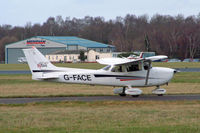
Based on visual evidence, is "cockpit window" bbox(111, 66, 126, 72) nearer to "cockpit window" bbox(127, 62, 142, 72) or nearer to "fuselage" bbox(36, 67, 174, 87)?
"fuselage" bbox(36, 67, 174, 87)

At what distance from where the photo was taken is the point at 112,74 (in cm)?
1994

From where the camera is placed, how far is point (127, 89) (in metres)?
19.8

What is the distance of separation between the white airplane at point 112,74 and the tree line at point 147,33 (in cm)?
6975

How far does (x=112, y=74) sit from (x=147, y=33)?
265ft

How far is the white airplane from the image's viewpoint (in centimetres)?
1964


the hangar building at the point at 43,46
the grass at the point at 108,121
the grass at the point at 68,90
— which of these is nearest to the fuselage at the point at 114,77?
the grass at the point at 68,90

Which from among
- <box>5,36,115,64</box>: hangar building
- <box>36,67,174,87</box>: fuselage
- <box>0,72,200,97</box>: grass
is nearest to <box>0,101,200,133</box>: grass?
<box>36,67,174,87</box>: fuselage

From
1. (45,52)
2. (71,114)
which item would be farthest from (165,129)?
(45,52)

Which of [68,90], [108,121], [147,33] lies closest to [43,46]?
[147,33]

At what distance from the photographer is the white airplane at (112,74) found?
773 inches

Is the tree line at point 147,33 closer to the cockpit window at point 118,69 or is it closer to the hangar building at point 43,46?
the hangar building at point 43,46

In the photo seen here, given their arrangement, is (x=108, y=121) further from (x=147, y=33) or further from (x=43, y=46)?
(x=43, y=46)

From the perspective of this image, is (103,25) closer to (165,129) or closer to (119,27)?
(119,27)

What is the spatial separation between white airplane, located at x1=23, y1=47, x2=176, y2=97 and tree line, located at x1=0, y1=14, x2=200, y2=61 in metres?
69.8
